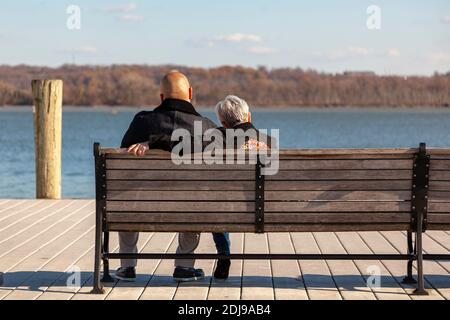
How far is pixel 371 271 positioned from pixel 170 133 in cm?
164

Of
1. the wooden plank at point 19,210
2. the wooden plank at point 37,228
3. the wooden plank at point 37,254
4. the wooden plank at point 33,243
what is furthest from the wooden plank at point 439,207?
the wooden plank at point 19,210

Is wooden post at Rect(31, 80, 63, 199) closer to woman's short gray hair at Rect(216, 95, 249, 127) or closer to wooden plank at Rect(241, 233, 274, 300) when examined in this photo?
wooden plank at Rect(241, 233, 274, 300)

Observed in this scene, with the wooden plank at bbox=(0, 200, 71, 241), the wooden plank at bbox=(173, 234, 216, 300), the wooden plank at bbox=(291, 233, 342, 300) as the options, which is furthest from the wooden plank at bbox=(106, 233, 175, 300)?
the wooden plank at bbox=(0, 200, 71, 241)

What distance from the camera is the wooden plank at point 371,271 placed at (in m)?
5.44

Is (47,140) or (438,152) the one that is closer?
(438,152)

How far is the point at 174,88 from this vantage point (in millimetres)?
5707

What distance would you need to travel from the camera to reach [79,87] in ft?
307

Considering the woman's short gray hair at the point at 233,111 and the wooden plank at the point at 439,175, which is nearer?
the wooden plank at the point at 439,175

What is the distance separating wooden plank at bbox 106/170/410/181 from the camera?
17.6 ft

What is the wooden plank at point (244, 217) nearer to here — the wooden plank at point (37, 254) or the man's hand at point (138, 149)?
the man's hand at point (138, 149)

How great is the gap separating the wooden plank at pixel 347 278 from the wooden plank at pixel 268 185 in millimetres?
615

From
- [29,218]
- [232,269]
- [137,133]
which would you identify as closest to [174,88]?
[137,133]

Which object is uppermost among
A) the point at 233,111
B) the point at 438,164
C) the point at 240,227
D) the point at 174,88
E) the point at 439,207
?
the point at 174,88

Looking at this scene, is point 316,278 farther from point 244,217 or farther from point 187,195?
point 187,195
